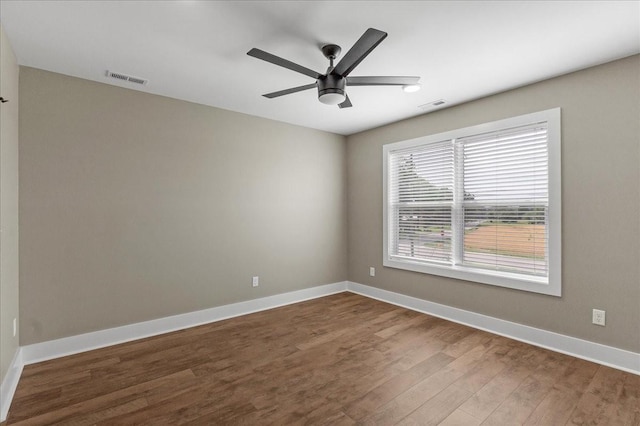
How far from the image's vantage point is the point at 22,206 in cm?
273

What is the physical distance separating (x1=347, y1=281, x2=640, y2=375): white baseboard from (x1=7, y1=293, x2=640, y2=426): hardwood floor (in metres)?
0.11

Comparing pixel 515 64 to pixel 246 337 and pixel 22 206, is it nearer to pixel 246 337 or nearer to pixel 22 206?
pixel 246 337

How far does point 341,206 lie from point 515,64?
3.04m

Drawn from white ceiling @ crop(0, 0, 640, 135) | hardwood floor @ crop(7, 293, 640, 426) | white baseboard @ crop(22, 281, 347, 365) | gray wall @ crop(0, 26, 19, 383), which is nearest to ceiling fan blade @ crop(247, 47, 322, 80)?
white ceiling @ crop(0, 0, 640, 135)

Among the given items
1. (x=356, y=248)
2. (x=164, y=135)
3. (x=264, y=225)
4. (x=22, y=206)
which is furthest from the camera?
(x=356, y=248)

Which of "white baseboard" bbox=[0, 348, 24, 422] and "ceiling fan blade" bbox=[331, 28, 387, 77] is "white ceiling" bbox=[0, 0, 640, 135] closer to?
"ceiling fan blade" bbox=[331, 28, 387, 77]

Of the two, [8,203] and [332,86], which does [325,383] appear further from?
[8,203]

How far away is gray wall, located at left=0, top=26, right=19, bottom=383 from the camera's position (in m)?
2.20

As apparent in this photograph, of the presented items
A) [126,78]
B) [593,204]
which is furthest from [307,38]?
[593,204]

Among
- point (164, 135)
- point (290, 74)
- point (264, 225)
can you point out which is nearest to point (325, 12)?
point (290, 74)

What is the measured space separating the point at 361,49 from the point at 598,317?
3.01m

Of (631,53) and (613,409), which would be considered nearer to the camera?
(613,409)

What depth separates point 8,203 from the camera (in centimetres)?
239

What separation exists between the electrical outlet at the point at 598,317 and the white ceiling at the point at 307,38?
2153 millimetres
